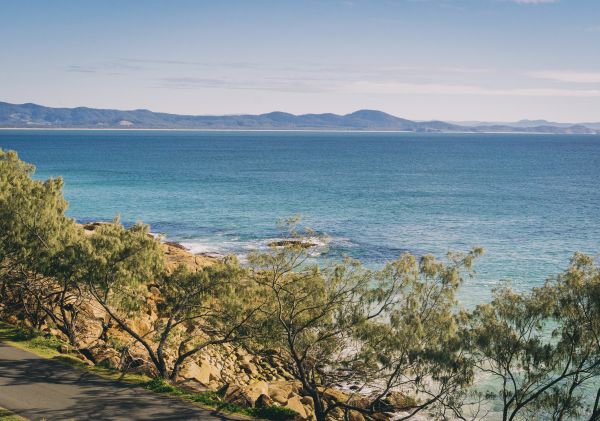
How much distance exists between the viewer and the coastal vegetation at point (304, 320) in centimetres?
2072

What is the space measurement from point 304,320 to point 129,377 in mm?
9597

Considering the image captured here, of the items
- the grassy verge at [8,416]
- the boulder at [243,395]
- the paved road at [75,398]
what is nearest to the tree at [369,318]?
the boulder at [243,395]

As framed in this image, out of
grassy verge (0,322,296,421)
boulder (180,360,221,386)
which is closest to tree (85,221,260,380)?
grassy verge (0,322,296,421)

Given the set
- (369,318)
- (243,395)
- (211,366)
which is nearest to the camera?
(369,318)

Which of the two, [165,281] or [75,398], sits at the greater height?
[165,281]

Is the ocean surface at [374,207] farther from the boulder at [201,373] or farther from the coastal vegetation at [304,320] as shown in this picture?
the boulder at [201,373]

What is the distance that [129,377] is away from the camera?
27.4 m

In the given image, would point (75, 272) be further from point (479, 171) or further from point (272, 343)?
point (479, 171)

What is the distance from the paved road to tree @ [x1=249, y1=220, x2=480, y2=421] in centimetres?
502

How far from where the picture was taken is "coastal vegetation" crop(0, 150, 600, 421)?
2072 cm

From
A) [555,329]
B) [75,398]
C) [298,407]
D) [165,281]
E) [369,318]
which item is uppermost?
[555,329]

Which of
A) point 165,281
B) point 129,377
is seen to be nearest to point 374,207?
point 165,281

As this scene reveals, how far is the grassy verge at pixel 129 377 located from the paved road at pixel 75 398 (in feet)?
1.77

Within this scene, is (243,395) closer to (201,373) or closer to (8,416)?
(201,373)
